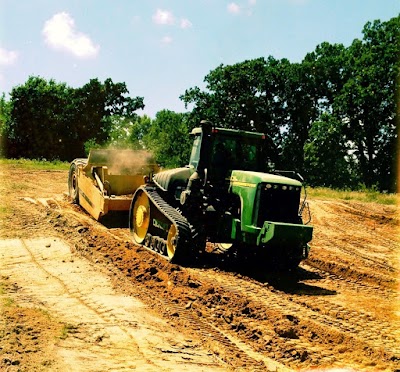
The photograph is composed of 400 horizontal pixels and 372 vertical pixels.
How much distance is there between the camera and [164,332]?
5.58 m

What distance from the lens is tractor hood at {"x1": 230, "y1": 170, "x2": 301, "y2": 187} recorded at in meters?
8.24

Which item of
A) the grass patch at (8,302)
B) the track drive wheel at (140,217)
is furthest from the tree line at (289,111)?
the grass patch at (8,302)

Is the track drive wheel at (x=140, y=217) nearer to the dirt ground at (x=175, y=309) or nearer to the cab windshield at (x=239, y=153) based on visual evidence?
the dirt ground at (x=175, y=309)

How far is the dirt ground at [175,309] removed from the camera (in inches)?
194

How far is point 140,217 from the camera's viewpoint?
1098 cm

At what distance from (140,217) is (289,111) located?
3352 centimetres

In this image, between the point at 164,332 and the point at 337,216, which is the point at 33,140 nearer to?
the point at 337,216

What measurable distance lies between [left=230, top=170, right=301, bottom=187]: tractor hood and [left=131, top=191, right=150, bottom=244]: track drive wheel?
2510 millimetres

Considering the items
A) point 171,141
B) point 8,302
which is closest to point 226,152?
point 8,302

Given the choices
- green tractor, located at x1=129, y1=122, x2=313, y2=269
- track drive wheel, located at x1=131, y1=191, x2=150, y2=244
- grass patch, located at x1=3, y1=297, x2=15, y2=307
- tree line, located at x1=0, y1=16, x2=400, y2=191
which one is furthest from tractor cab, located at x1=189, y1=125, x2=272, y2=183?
tree line, located at x1=0, y1=16, x2=400, y2=191

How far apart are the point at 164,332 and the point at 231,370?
1093 mm

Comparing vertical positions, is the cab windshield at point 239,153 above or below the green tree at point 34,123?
below

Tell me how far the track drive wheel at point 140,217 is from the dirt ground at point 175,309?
1.05ft

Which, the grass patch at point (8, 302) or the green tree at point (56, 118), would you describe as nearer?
the grass patch at point (8, 302)
